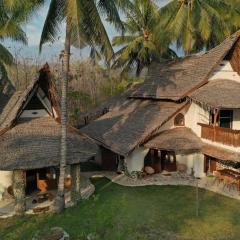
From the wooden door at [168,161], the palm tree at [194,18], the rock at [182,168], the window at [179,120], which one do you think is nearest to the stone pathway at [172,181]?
the rock at [182,168]

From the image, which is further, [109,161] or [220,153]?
[109,161]

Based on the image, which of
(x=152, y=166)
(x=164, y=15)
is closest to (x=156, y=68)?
(x=164, y=15)

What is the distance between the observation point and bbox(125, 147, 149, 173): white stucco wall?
23562mm

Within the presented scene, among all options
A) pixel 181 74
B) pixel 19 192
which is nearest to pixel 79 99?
pixel 181 74

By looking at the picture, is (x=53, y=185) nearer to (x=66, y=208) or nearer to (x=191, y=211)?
(x=66, y=208)

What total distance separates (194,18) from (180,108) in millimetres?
11617

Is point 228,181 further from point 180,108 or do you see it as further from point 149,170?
point 180,108

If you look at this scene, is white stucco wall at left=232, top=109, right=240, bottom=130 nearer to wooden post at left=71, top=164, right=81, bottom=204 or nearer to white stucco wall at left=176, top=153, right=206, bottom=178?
white stucco wall at left=176, top=153, right=206, bottom=178

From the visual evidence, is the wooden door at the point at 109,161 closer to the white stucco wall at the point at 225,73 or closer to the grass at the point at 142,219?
the grass at the point at 142,219

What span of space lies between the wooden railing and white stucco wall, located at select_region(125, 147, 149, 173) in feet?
12.6

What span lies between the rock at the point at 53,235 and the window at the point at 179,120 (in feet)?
39.9

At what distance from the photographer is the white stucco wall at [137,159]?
77.3 feet

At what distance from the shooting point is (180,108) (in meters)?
24.5

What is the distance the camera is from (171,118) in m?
24.4
